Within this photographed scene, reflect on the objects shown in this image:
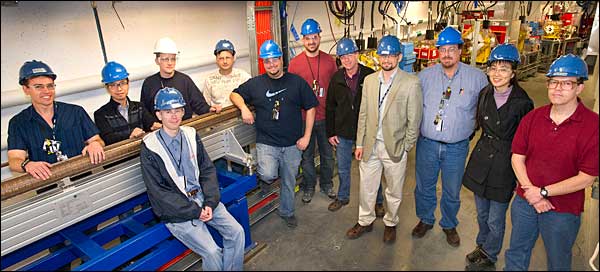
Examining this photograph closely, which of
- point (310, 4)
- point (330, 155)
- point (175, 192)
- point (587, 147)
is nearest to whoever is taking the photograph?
point (587, 147)

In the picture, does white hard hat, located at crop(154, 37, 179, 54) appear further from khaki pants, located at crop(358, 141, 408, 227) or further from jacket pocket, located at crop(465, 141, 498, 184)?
jacket pocket, located at crop(465, 141, 498, 184)

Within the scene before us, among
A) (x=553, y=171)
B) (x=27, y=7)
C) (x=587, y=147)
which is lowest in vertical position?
(x=553, y=171)

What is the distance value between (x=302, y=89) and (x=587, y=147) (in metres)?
1.77

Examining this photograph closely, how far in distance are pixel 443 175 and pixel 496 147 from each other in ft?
1.63

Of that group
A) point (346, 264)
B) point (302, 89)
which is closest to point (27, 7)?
point (302, 89)

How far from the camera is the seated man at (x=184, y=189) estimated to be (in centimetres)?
214

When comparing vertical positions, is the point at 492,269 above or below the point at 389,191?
below

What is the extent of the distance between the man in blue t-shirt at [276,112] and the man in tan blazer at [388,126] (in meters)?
0.49

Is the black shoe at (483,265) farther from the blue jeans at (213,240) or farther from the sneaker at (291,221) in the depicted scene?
the blue jeans at (213,240)

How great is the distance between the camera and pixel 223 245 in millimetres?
2430

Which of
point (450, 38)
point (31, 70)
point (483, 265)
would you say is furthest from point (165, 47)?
point (483, 265)

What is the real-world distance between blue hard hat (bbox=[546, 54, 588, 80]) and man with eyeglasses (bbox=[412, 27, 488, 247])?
2.03 ft

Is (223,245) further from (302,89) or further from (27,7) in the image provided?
(27,7)

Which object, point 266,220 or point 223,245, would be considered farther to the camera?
point 266,220
